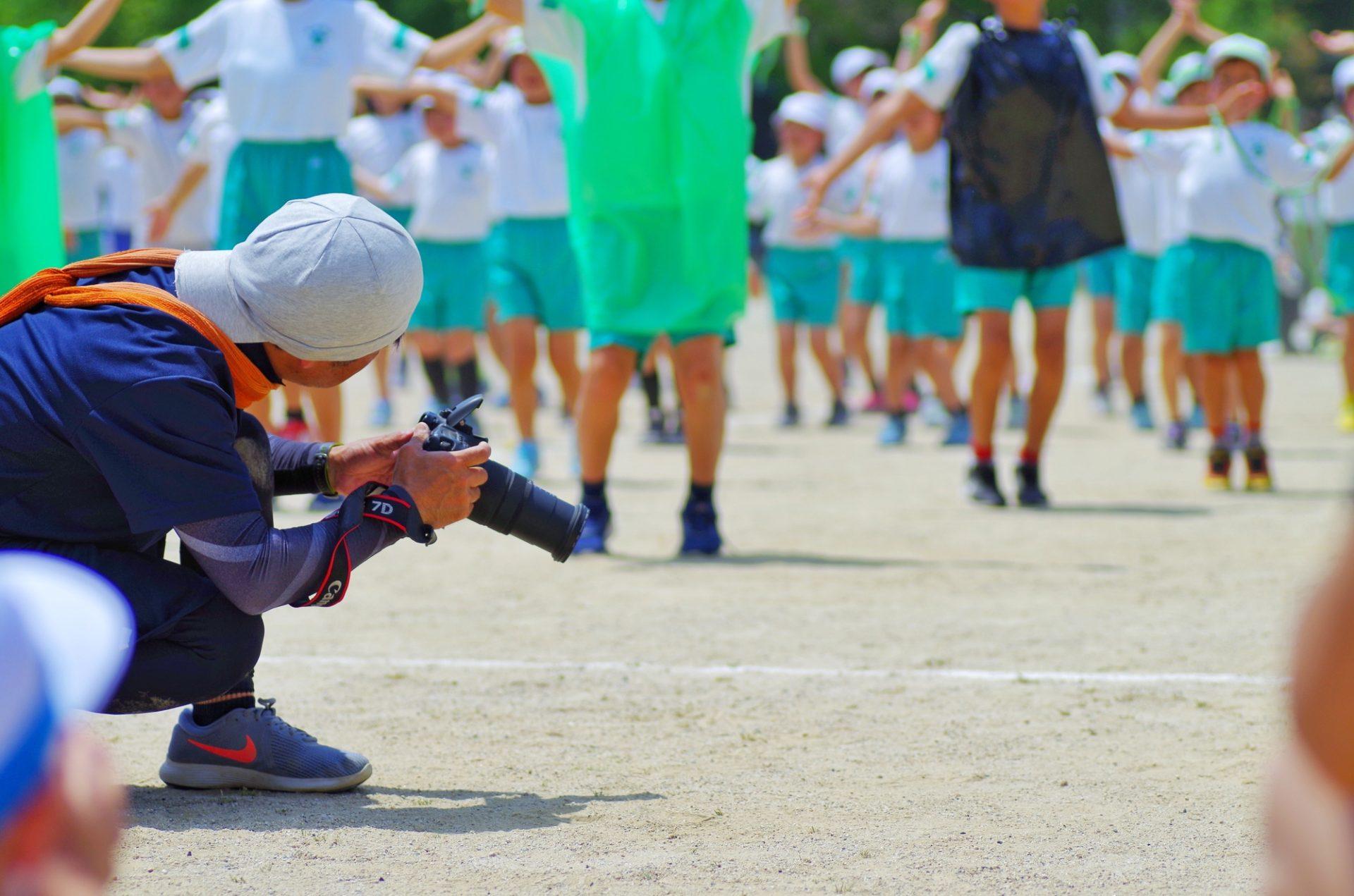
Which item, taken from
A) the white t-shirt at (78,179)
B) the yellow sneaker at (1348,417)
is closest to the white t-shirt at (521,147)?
the white t-shirt at (78,179)

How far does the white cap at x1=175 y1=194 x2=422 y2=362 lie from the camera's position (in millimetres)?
2770

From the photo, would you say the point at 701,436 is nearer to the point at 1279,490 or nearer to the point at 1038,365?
the point at 1038,365

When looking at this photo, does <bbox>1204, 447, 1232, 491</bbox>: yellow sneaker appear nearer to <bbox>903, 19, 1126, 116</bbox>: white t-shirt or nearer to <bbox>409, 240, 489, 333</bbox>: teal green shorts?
<bbox>903, 19, 1126, 116</bbox>: white t-shirt

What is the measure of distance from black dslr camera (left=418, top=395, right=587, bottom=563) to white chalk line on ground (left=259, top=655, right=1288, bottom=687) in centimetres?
100

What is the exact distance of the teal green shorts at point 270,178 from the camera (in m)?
6.55

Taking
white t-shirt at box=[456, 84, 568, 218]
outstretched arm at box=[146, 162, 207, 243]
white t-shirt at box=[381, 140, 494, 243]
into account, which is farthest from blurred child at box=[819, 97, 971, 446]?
outstretched arm at box=[146, 162, 207, 243]

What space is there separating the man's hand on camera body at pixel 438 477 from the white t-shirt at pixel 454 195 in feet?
22.9

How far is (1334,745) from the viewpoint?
1198 millimetres

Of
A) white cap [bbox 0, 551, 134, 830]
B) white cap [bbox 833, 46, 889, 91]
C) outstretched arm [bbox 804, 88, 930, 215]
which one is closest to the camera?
white cap [bbox 0, 551, 134, 830]

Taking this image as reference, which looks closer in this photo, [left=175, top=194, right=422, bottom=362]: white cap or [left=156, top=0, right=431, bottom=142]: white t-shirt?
[left=175, top=194, right=422, bottom=362]: white cap

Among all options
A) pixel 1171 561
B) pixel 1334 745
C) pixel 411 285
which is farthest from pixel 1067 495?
pixel 1334 745

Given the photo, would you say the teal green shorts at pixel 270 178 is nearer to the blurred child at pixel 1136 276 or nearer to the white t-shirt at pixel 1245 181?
the white t-shirt at pixel 1245 181

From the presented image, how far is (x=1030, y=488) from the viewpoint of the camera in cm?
705

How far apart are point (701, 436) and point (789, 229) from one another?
18.3 feet
